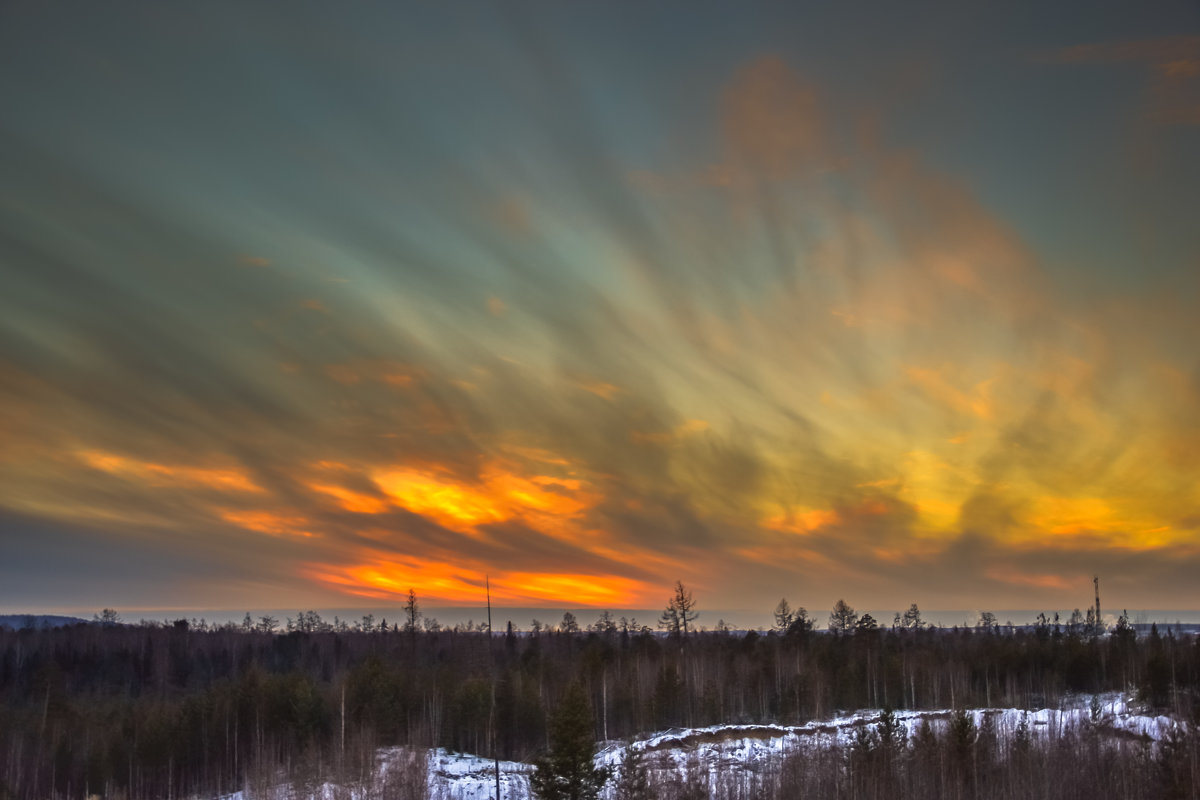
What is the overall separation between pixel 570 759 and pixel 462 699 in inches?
1505

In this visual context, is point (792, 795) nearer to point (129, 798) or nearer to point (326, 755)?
point (326, 755)

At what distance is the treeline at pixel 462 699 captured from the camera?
6334cm

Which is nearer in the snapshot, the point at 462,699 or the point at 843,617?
the point at 462,699

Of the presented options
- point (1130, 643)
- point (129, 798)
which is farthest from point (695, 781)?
point (1130, 643)

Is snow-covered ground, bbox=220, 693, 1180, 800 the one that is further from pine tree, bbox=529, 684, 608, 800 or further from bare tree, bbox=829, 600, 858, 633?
bare tree, bbox=829, 600, 858, 633

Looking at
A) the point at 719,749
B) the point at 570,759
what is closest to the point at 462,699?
the point at 719,749

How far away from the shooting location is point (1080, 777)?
35.1 meters

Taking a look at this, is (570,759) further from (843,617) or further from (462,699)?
(843,617)

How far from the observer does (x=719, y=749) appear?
52031 millimetres

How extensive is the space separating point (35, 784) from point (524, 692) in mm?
37004

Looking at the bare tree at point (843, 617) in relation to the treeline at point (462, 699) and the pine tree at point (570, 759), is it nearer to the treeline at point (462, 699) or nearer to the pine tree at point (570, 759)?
the treeline at point (462, 699)

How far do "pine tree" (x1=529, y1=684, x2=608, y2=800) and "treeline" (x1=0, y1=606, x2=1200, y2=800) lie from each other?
40.4 feet

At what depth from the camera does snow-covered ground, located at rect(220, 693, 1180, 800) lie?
151 ft

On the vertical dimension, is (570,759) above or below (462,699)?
above
